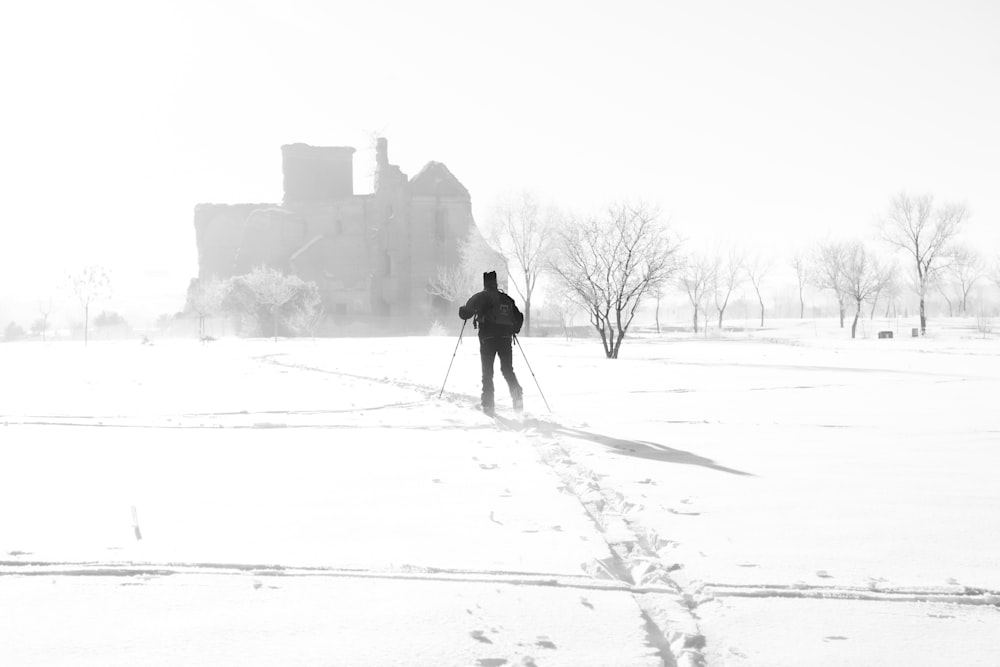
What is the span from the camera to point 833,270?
2625 inches

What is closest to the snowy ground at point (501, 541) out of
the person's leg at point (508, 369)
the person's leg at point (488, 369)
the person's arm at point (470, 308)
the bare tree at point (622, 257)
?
the person's leg at point (488, 369)

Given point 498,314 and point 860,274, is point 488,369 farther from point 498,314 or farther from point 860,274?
point 860,274

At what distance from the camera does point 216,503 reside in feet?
15.7

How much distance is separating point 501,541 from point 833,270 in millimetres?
69096

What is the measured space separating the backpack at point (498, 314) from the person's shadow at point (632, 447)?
159cm

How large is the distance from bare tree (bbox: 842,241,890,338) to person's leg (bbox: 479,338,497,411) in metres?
54.8

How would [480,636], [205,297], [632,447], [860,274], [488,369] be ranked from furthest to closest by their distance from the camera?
[205,297] → [860,274] → [488,369] → [632,447] → [480,636]

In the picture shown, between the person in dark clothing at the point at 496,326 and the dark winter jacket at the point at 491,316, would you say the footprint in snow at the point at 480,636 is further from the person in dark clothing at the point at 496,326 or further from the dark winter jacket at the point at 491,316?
the dark winter jacket at the point at 491,316

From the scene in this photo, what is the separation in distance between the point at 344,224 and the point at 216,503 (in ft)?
242

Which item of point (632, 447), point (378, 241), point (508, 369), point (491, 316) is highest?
point (378, 241)

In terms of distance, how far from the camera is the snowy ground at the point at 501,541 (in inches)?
107

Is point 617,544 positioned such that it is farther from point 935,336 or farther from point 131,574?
point 935,336

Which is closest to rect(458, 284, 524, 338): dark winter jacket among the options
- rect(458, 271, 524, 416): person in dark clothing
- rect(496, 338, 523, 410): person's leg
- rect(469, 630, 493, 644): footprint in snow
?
rect(458, 271, 524, 416): person in dark clothing

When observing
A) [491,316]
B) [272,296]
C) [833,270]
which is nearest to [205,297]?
[272,296]
